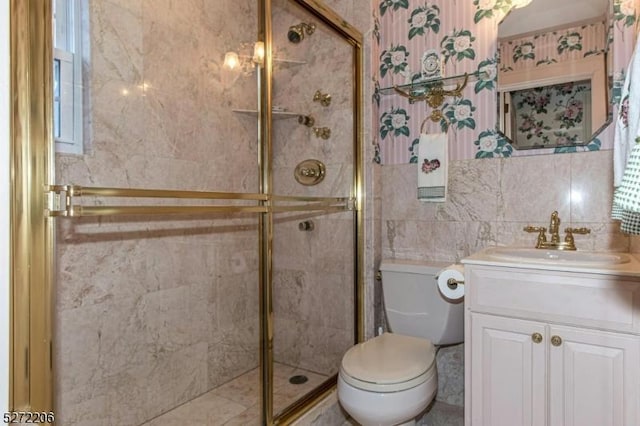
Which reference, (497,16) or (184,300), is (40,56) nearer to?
(184,300)

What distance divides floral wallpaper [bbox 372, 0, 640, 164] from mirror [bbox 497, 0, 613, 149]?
26mm

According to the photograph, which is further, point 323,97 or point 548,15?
point 323,97

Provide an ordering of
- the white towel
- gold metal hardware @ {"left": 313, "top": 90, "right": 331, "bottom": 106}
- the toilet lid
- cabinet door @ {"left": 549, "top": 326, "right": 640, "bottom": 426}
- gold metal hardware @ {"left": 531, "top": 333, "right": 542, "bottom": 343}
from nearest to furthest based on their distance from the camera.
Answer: cabinet door @ {"left": 549, "top": 326, "right": 640, "bottom": 426}, gold metal hardware @ {"left": 531, "top": 333, "right": 542, "bottom": 343}, the toilet lid, the white towel, gold metal hardware @ {"left": 313, "top": 90, "right": 331, "bottom": 106}

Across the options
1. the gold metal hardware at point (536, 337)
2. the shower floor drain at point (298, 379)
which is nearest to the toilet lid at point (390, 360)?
the gold metal hardware at point (536, 337)

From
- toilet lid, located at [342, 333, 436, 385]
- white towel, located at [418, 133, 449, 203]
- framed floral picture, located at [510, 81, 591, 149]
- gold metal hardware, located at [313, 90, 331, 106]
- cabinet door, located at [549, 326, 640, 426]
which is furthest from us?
gold metal hardware, located at [313, 90, 331, 106]

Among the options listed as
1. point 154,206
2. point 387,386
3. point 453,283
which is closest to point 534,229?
point 453,283

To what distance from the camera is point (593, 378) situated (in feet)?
4.05

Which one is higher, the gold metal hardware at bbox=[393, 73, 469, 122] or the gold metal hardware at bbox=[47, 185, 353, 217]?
the gold metal hardware at bbox=[393, 73, 469, 122]

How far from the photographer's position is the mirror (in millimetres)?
1636

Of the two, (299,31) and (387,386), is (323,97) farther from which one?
(387,386)

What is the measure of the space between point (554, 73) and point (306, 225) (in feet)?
4.44

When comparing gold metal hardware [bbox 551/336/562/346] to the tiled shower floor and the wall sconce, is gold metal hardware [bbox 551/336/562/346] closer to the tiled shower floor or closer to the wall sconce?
the tiled shower floor

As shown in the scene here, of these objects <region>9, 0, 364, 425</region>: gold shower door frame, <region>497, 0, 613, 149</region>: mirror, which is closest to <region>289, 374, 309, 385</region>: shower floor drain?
<region>9, 0, 364, 425</region>: gold shower door frame

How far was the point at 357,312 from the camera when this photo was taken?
2.10 meters
